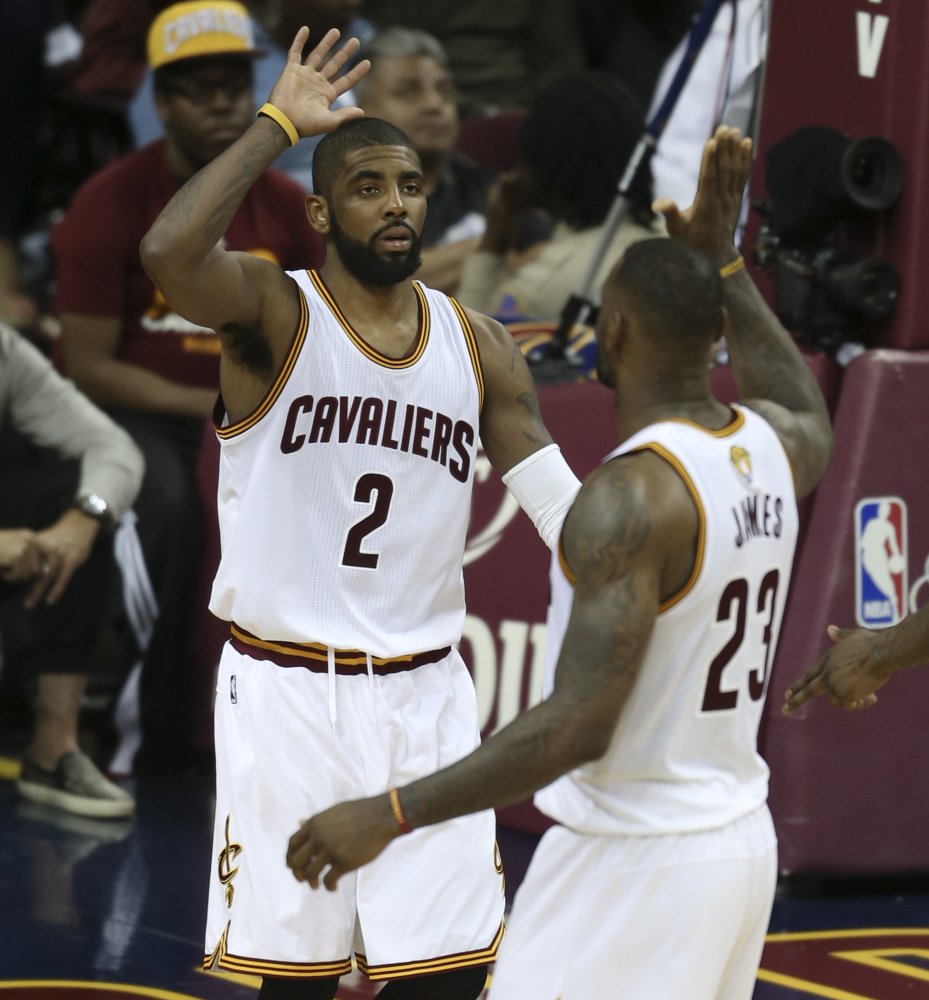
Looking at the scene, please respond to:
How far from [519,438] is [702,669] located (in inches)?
52.0

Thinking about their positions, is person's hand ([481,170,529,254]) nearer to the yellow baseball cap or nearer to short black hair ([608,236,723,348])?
the yellow baseball cap

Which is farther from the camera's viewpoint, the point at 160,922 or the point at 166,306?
the point at 166,306

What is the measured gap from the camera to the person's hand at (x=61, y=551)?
6844mm

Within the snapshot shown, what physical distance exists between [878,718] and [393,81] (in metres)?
3.76

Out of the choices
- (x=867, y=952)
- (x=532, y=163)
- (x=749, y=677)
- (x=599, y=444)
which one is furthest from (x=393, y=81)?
A: (x=749, y=677)

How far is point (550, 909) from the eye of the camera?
3.33m

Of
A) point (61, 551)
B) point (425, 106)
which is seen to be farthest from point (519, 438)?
point (425, 106)

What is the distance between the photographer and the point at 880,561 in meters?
6.14

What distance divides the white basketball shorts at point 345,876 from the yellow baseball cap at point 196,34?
4099 mm

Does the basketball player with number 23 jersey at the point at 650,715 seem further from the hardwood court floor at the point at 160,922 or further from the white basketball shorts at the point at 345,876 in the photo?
the hardwood court floor at the point at 160,922

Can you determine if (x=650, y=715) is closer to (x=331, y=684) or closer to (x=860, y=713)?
(x=331, y=684)

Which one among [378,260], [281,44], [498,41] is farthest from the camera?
[498,41]

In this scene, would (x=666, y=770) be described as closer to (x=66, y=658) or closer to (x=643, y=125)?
(x=66, y=658)

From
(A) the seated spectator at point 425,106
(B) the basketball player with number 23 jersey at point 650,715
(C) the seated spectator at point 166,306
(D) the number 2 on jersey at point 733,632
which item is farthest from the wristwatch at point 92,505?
(D) the number 2 on jersey at point 733,632
